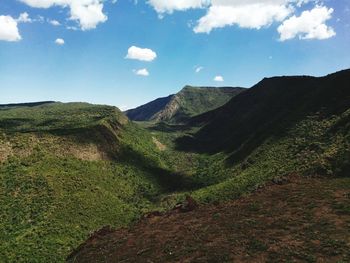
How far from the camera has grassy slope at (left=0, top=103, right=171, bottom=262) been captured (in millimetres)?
60875

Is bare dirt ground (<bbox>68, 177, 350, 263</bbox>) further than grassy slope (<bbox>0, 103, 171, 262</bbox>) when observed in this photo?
No

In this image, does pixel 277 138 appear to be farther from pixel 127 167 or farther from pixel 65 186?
pixel 65 186

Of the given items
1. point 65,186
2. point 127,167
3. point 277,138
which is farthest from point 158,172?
point 65,186

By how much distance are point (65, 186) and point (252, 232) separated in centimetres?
4917

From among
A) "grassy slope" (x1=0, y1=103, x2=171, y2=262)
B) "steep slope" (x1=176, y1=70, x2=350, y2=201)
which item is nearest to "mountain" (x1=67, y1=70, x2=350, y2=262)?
"steep slope" (x1=176, y1=70, x2=350, y2=201)

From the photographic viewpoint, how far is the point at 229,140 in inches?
5384

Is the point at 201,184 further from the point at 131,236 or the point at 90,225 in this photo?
the point at 131,236

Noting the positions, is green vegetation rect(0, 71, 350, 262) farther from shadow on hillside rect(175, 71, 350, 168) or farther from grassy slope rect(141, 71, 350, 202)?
shadow on hillside rect(175, 71, 350, 168)

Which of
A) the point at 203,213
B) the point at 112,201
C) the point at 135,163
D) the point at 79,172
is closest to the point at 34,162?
the point at 79,172

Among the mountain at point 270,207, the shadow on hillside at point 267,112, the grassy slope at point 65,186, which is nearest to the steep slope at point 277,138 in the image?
the shadow on hillside at point 267,112

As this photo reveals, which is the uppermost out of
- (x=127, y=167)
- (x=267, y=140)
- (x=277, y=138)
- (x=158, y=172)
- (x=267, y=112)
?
(x=267, y=112)

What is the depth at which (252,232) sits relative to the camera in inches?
1489

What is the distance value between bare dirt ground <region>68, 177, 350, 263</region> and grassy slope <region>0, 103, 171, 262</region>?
15255 mm

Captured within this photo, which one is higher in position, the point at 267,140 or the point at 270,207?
the point at 267,140
